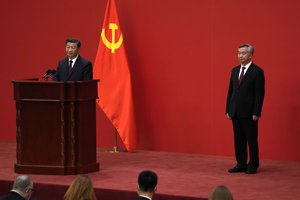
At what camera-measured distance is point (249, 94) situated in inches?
316

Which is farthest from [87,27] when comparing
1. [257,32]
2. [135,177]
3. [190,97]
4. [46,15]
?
[135,177]

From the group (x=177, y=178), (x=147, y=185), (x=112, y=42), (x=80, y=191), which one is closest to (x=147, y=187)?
(x=147, y=185)

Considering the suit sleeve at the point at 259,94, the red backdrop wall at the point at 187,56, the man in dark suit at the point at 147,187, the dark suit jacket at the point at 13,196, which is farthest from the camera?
the red backdrop wall at the point at 187,56

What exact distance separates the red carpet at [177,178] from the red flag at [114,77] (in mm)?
407

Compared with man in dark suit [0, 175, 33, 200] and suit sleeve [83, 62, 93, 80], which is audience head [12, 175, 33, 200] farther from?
suit sleeve [83, 62, 93, 80]

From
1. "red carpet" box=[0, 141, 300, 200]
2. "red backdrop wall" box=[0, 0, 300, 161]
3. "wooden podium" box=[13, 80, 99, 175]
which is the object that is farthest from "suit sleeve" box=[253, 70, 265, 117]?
"wooden podium" box=[13, 80, 99, 175]

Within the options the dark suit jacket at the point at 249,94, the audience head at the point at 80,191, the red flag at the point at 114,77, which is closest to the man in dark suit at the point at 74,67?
the red flag at the point at 114,77

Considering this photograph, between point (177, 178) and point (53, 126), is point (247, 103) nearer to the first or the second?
point (177, 178)

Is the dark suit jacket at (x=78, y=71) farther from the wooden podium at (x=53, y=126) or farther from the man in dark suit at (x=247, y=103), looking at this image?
the man in dark suit at (x=247, y=103)

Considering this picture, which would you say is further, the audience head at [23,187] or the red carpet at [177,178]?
the red carpet at [177,178]

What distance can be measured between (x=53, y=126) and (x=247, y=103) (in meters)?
2.07

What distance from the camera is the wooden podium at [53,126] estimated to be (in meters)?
7.72

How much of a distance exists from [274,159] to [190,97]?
52.6 inches

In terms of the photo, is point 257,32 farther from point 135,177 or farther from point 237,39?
point 135,177
